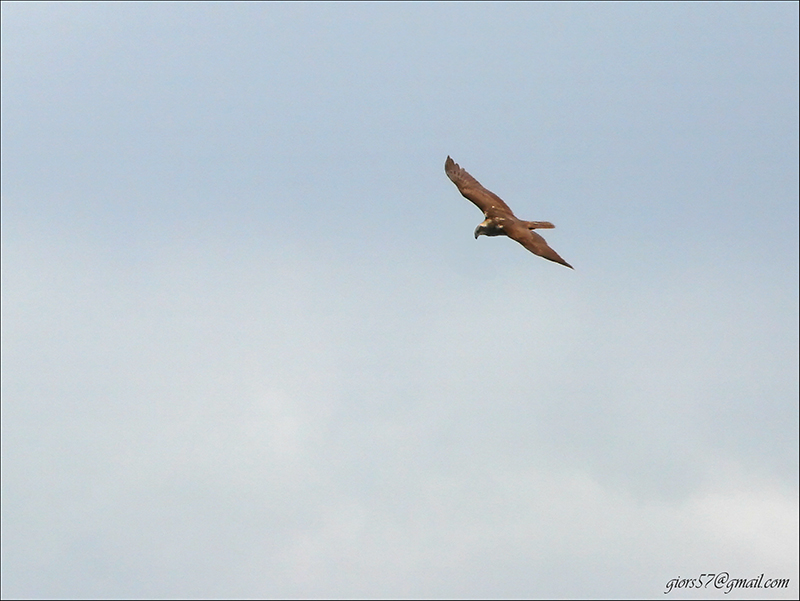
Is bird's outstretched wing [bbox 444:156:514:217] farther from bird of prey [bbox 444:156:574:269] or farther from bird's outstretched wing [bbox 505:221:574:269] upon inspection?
bird's outstretched wing [bbox 505:221:574:269]

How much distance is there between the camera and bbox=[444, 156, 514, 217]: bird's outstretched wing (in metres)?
52.2

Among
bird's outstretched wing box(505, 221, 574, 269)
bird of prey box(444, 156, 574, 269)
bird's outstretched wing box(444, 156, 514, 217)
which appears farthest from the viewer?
bird's outstretched wing box(444, 156, 514, 217)

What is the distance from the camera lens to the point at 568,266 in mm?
41375

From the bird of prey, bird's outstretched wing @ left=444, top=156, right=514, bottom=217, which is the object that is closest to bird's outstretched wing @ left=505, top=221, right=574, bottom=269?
the bird of prey

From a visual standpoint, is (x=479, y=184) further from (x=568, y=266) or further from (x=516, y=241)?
(x=568, y=266)

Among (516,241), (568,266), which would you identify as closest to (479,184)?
(516,241)

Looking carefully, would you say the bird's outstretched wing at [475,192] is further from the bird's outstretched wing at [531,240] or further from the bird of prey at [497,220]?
the bird's outstretched wing at [531,240]

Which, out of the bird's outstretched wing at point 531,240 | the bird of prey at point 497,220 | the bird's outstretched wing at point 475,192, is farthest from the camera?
the bird's outstretched wing at point 475,192

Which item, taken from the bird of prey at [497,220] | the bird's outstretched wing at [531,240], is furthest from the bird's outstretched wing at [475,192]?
the bird's outstretched wing at [531,240]

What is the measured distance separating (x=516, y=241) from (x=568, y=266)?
6075mm

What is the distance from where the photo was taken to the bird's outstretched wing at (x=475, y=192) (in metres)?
52.2

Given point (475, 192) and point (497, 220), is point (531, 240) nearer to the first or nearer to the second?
point (497, 220)

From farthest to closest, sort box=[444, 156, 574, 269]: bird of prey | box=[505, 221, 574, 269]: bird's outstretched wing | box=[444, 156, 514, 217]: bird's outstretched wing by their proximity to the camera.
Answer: box=[444, 156, 514, 217]: bird's outstretched wing
box=[444, 156, 574, 269]: bird of prey
box=[505, 221, 574, 269]: bird's outstretched wing

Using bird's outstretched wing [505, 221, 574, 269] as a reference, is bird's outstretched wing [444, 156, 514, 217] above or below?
above
